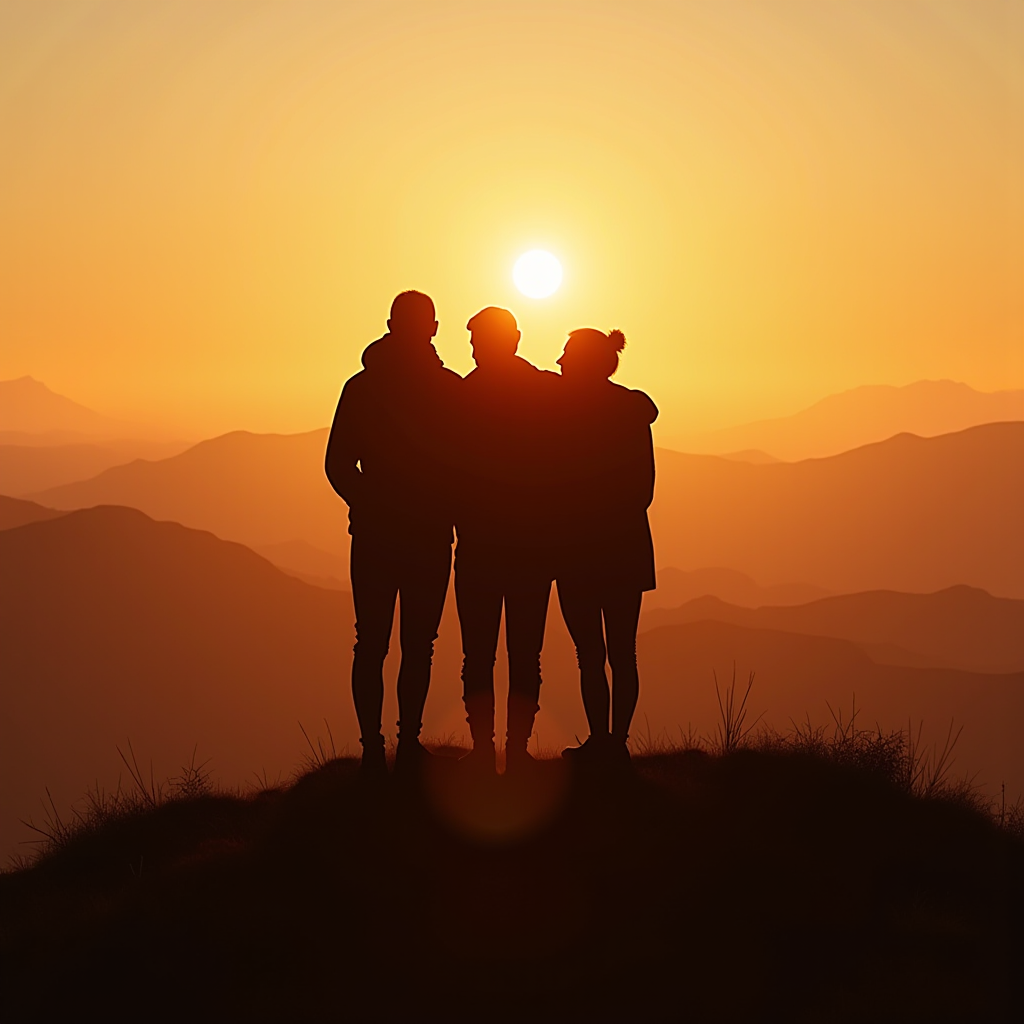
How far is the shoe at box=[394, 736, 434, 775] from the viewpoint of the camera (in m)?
7.17

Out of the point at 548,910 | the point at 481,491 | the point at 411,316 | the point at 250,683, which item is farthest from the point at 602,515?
the point at 250,683

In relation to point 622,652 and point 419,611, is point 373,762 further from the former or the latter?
point 622,652

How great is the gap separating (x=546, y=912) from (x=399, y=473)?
2.86 metres

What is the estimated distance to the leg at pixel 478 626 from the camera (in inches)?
272

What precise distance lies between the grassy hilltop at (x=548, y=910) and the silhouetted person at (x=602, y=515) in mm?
836

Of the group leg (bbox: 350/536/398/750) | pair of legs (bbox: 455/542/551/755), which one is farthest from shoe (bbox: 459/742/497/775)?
leg (bbox: 350/536/398/750)

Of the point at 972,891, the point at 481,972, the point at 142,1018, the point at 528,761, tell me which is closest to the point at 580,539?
the point at 528,761

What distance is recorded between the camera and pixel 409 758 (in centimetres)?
720

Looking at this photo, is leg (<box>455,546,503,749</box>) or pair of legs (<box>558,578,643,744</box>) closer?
leg (<box>455,546,503,749</box>)

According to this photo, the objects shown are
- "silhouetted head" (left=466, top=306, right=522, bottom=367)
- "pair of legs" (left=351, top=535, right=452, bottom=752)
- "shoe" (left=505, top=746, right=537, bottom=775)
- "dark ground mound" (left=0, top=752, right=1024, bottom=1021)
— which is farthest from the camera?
"shoe" (left=505, top=746, right=537, bottom=775)

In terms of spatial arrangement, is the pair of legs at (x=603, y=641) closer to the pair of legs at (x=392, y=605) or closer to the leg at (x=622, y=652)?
the leg at (x=622, y=652)

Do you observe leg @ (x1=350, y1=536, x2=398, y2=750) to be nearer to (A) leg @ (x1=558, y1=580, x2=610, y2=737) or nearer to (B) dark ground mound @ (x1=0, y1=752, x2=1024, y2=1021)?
(B) dark ground mound @ (x1=0, y1=752, x2=1024, y2=1021)

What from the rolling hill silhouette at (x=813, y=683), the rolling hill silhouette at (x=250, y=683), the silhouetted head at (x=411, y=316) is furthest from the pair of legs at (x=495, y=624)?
the rolling hill silhouette at (x=813, y=683)

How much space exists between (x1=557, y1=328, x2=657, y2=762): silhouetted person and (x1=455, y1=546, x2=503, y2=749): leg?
1.62 ft
